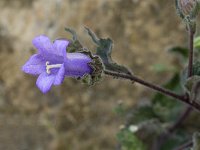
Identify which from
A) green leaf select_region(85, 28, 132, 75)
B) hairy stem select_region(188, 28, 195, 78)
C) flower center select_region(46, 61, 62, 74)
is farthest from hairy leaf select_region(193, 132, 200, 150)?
flower center select_region(46, 61, 62, 74)

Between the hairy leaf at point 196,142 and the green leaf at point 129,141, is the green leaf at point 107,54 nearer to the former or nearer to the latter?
the hairy leaf at point 196,142

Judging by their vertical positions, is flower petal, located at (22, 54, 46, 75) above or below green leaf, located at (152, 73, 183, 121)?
above

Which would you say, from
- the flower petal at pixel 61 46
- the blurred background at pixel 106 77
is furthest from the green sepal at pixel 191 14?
the blurred background at pixel 106 77

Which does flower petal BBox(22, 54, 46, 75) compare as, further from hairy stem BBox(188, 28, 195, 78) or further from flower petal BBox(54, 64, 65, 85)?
hairy stem BBox(188, 28, 195, 78)

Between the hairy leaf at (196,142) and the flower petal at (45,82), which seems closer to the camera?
the flower petal at (45,82)

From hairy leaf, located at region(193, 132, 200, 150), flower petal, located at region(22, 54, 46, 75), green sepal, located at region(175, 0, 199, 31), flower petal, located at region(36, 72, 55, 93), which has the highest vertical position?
green sepal, located at region(175, 0, 199, 31)

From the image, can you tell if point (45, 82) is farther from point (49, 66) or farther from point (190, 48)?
point (190, 48)
